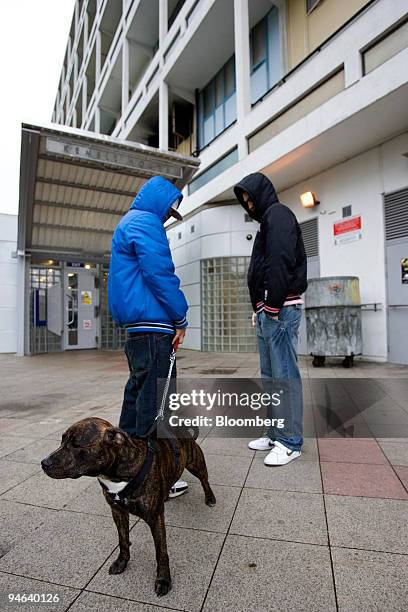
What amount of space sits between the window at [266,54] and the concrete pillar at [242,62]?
827 millimetres

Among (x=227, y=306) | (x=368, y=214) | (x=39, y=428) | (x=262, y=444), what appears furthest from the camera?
(x=227, y=306)

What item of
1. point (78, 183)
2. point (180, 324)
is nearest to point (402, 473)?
point (180, 324)

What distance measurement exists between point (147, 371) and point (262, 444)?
1546mm

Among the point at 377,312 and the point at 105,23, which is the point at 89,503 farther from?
the point at 105,23

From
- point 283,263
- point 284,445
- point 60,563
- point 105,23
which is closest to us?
point 60,563

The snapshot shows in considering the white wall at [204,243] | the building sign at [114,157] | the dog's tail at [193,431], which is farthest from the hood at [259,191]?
the white wall at [204,243]

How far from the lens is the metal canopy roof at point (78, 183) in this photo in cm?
790

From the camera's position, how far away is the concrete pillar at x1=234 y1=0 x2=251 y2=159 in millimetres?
10000

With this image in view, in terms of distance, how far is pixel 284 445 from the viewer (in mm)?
2854

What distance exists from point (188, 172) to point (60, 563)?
28.8 feet

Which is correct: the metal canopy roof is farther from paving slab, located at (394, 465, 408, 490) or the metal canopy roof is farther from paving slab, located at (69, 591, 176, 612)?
paving slab, located at (69, 591, 176, 612)

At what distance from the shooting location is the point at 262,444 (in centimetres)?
314

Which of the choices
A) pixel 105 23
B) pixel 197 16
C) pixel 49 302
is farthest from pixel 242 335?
pixel 105 23

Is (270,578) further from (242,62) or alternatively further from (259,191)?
(242,62)
